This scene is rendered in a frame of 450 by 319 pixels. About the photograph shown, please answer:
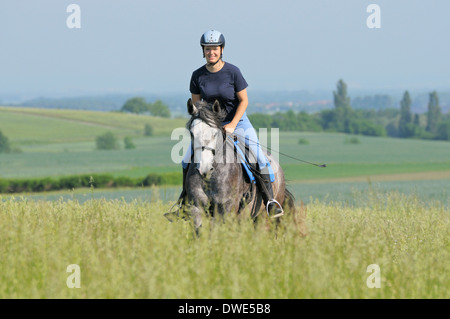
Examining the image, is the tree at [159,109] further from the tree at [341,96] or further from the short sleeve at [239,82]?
the short sleeve at [239,82]

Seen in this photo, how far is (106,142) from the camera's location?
289ft

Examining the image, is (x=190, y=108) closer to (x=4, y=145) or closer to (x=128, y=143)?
(x=128, y=143)

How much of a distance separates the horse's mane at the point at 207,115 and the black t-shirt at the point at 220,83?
0.54 meters

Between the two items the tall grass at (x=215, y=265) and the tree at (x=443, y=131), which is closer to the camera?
the tall grass at (x=215, y=265)

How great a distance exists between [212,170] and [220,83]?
1426 mm

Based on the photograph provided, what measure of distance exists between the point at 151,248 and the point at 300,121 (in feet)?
395

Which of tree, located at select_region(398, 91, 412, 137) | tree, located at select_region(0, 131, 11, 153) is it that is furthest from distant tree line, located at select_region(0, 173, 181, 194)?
tree, located at select_region(398, 91, 412, 137)

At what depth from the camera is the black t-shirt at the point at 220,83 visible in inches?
338

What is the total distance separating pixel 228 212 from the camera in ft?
26.6

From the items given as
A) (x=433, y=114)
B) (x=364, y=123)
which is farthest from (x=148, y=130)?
(x=433, y=114)

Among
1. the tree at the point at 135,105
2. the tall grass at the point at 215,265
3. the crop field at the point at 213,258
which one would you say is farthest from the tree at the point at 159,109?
the tall grass at the point at 215,265

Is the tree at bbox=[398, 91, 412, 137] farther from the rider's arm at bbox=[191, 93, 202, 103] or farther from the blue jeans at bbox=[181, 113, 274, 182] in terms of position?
the rider's arm at bbox=[191, 93, 202, 103]

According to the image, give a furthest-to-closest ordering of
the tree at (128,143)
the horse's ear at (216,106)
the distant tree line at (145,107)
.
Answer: the distant tree line at (145,107)
the tree at (128,143)
the horse's ear at (216,106)

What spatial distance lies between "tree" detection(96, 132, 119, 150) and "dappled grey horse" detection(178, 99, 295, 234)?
265 ft
